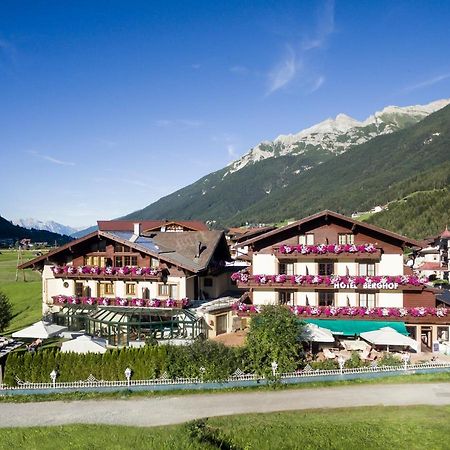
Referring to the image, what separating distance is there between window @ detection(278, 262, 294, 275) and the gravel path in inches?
474

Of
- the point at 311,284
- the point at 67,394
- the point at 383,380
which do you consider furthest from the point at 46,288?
the point at 383,380

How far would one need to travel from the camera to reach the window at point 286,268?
1459 inches

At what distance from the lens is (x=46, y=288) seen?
42875 mm

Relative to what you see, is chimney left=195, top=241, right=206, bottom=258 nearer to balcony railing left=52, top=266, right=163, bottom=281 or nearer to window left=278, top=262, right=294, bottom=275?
balcony railing left=52, top=266, right=163, bottom=281

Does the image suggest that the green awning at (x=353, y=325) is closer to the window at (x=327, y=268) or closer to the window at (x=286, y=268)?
the window at (x=327, y=268)

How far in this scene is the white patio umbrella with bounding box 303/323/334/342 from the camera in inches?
1197

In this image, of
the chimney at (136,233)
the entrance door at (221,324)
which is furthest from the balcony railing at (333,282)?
the chimney at (136,233)

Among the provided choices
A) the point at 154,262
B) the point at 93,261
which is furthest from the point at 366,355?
the point at 93,261

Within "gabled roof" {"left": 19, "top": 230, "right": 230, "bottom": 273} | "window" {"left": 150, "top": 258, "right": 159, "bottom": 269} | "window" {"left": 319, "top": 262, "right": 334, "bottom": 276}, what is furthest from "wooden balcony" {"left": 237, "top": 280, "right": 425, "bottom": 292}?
"window" {"left": 150, "top": 258, "right": 159, "bottom": 269}

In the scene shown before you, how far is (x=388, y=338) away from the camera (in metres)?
30.6

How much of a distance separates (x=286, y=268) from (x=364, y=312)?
22.5ft

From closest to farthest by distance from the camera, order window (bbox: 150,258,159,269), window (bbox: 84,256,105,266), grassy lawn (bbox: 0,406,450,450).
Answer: grassy lawn (bbox: 0,406,450,450)
window (bbox: 150,258,159,269)
window (bbox: 84,256,105,266)

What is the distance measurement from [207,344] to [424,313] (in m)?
15.8

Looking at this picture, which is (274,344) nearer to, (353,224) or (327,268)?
(327,268)
